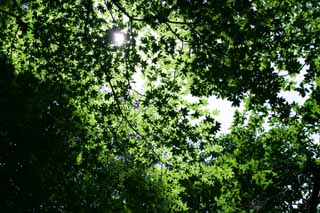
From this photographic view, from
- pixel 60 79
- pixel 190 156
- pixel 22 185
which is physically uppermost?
pixel 22 185

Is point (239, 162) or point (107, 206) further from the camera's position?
point (239, 162)

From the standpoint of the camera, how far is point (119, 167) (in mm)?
12336

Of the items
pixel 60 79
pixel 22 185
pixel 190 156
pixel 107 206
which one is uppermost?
pixel 22 185

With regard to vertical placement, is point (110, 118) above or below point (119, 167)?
above

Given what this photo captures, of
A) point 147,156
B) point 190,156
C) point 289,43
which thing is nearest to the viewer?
point 289,43

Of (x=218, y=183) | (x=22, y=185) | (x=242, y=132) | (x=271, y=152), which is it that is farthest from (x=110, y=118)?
(x=22, y=185)

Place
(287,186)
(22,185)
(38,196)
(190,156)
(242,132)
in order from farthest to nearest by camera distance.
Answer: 1. (287,186)
2. (22,185)
3. (38,196)
4. (242,132)
5. (190,156)

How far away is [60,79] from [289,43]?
24.8ft

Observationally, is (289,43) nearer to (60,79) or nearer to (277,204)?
(60,79)

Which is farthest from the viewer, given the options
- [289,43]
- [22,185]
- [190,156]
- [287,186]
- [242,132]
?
[287,186]

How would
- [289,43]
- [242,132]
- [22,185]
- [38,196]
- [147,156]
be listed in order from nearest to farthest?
[289,43] < [147,156] < [242,132] < [38,196] < [22,185]

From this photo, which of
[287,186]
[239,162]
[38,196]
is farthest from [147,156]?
[287,186]

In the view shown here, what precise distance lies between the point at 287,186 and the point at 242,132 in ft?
46.4

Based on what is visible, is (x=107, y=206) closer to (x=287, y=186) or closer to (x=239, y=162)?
(x=239, y=162)
